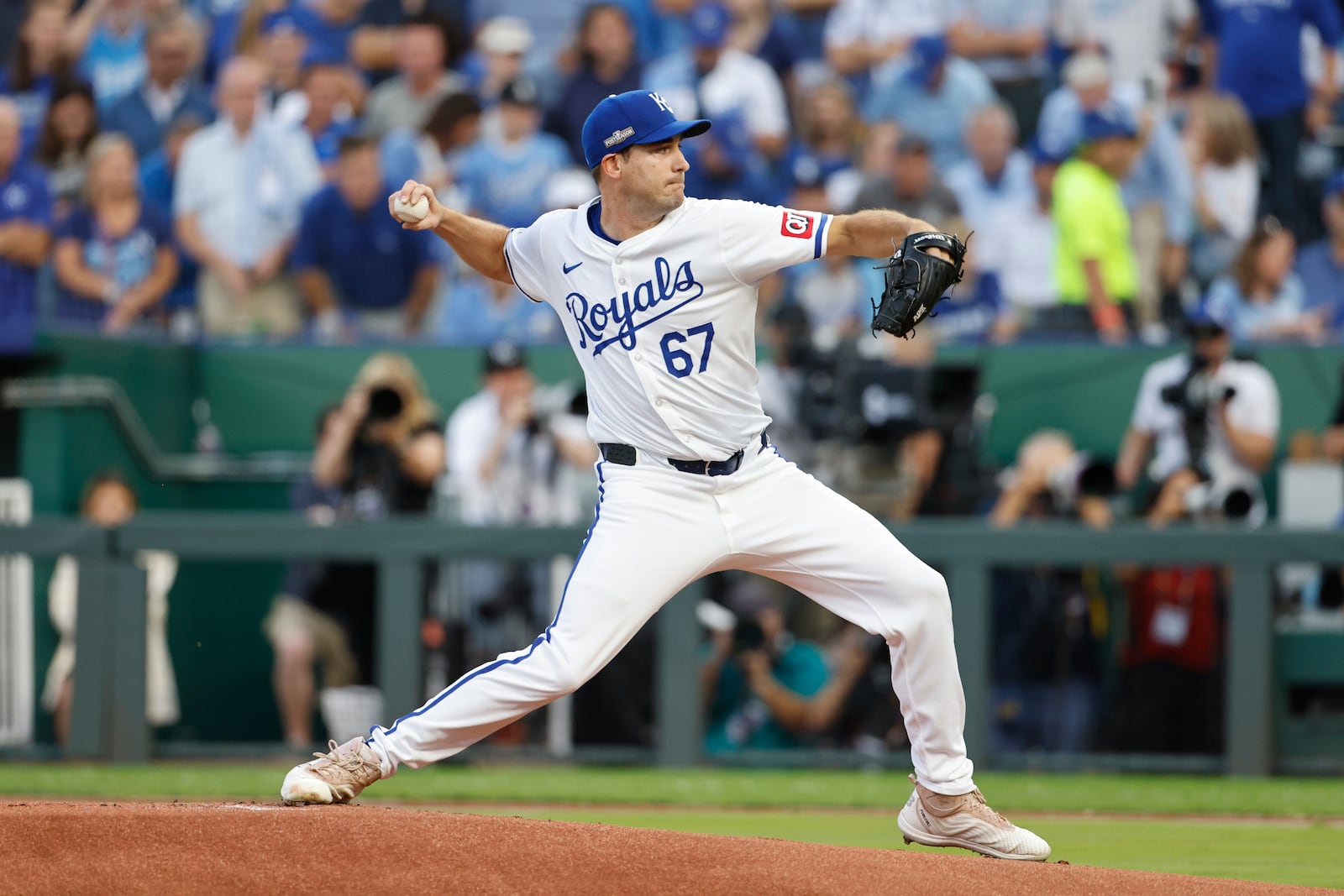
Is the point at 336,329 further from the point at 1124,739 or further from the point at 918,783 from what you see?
the point at 918,783

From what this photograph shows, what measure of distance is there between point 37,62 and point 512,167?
134 inches

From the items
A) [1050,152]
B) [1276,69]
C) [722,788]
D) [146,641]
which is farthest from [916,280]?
[1276,69]

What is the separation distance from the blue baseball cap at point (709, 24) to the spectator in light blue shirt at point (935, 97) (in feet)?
3.52

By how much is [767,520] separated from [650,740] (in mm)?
4163

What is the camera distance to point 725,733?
8734 millimetres

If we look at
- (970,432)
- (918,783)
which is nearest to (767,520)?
(918,783)

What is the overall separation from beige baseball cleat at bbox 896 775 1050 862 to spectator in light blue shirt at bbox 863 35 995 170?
263 inches

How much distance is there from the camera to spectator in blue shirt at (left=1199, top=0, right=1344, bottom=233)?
35.7 ft

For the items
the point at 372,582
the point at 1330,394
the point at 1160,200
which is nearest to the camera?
the point at 372,582

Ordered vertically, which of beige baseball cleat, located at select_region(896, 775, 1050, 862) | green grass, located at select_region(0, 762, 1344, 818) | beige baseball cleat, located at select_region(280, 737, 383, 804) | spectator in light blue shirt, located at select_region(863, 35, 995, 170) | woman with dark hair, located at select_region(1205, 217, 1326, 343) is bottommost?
Answer: green grass, located at select_region(0, 762, 1344, 818)

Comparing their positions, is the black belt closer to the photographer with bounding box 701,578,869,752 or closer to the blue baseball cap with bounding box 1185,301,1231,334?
the photographer with bounding box 701,578,869,752

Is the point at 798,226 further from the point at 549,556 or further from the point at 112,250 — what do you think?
the point at 112,250

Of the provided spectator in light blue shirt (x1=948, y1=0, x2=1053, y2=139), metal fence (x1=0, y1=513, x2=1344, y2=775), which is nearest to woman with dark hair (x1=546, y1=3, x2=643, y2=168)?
spectator in light blue shirt (x1=948, y1=0, x2=1053, y2=139)

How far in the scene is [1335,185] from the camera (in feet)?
34.2
